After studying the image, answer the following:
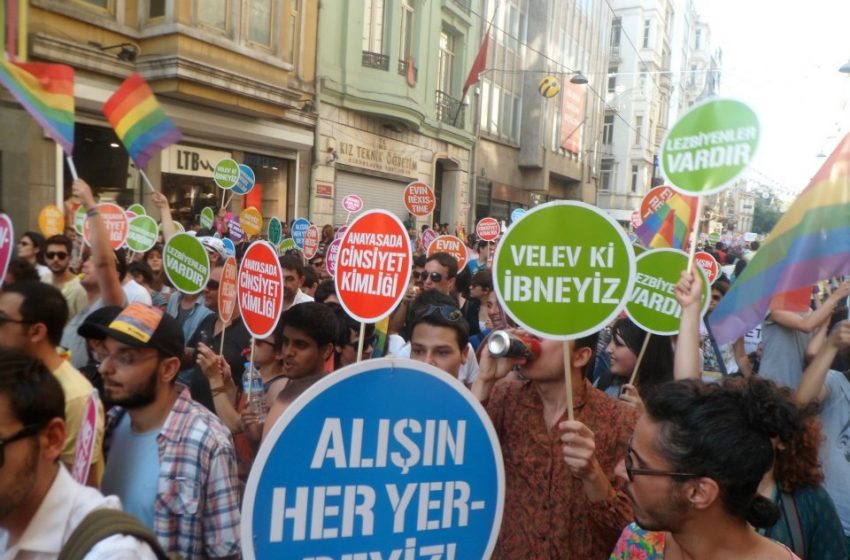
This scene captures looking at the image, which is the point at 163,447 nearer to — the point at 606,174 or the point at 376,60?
the point at 376,60

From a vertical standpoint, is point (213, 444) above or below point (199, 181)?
below

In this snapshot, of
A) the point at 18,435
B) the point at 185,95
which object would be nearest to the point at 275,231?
the point at 185,95

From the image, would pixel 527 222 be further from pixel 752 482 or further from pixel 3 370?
pixel 3 370

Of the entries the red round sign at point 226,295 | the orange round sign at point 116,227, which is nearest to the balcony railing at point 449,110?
the orange round sign at point 116,227

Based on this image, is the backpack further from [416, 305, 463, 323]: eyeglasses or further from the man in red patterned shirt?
[416, 305, 463, 323]: eyeglasses

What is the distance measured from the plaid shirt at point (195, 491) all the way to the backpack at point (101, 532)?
0.67 metres

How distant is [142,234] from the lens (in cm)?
673

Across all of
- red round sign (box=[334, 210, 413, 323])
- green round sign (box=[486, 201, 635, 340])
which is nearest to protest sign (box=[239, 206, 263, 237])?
red round sign (box=[334, 210, 413, 323])

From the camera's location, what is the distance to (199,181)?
1376 centimetres

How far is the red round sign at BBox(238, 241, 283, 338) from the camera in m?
3.48

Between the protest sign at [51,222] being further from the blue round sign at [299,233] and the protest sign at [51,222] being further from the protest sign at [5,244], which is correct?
the protest sign at [5,244]

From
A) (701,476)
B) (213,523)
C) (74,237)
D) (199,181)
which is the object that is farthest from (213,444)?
(199,181)

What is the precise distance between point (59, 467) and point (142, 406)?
0.80m

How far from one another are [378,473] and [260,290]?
228cm
